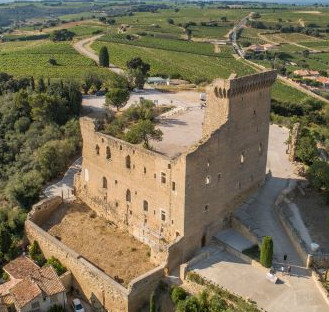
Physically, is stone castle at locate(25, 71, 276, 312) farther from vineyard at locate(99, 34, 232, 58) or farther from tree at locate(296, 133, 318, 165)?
vineyard at locate(99, 34, 232, 58)

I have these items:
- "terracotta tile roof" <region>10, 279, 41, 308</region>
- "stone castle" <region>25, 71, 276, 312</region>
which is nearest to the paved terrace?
"stone castle" <region>25, 71, 276, 312</region>

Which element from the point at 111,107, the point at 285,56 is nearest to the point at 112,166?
the point at 111,107

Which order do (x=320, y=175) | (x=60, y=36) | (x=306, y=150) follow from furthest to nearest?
(x=60, y=36) → (x=306, y=150) → (x=320, y=175)

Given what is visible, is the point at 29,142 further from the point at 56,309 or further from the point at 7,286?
the point at 56,309

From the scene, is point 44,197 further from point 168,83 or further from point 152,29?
point 152,29

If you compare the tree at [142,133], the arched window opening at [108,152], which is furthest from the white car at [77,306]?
the tree at [142,133]

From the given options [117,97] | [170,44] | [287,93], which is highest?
[117,97]

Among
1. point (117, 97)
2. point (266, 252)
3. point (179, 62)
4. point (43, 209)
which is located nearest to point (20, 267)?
point (43, 209)
